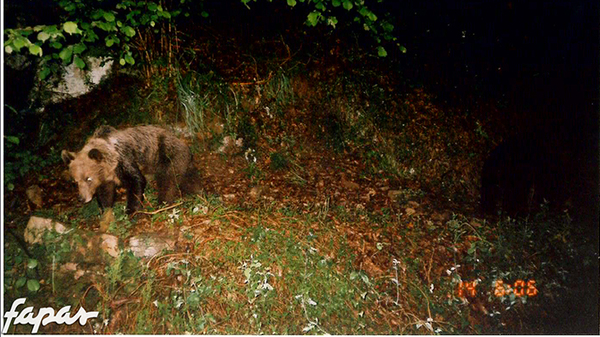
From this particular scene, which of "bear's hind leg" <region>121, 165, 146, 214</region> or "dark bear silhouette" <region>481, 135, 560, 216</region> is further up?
"dark bear silhouette" <region>481, 135, 560, 216</region>

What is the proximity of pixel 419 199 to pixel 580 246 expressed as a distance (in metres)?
1.96

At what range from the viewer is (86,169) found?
385 centimetres

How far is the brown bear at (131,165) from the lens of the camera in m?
3.86

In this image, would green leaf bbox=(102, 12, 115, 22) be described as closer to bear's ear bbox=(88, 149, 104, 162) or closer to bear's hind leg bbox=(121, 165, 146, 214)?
bear's ear bbox=(88, 149, 104, 162)

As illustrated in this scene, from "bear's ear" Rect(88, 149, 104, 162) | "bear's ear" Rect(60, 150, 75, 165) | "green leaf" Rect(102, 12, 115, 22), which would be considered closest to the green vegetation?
"green leaf" Rect(102, 12, 115, 22)

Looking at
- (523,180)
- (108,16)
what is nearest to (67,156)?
(108,16)

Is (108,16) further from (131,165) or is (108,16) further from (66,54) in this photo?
(131,165)

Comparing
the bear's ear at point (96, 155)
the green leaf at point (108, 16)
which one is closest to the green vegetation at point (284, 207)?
the green leaf at point (108, 16)

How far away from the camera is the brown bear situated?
3.86 meters

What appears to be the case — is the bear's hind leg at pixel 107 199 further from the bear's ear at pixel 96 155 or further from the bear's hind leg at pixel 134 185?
the bear's ear at pixel 96 155

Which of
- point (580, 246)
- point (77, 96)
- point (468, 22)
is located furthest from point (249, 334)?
point (468, 22)

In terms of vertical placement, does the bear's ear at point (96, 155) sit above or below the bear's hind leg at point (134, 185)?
above

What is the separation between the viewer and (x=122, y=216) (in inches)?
151

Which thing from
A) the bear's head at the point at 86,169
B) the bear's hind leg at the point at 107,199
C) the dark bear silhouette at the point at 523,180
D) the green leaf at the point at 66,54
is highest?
the green leaf at the point at 66,54
